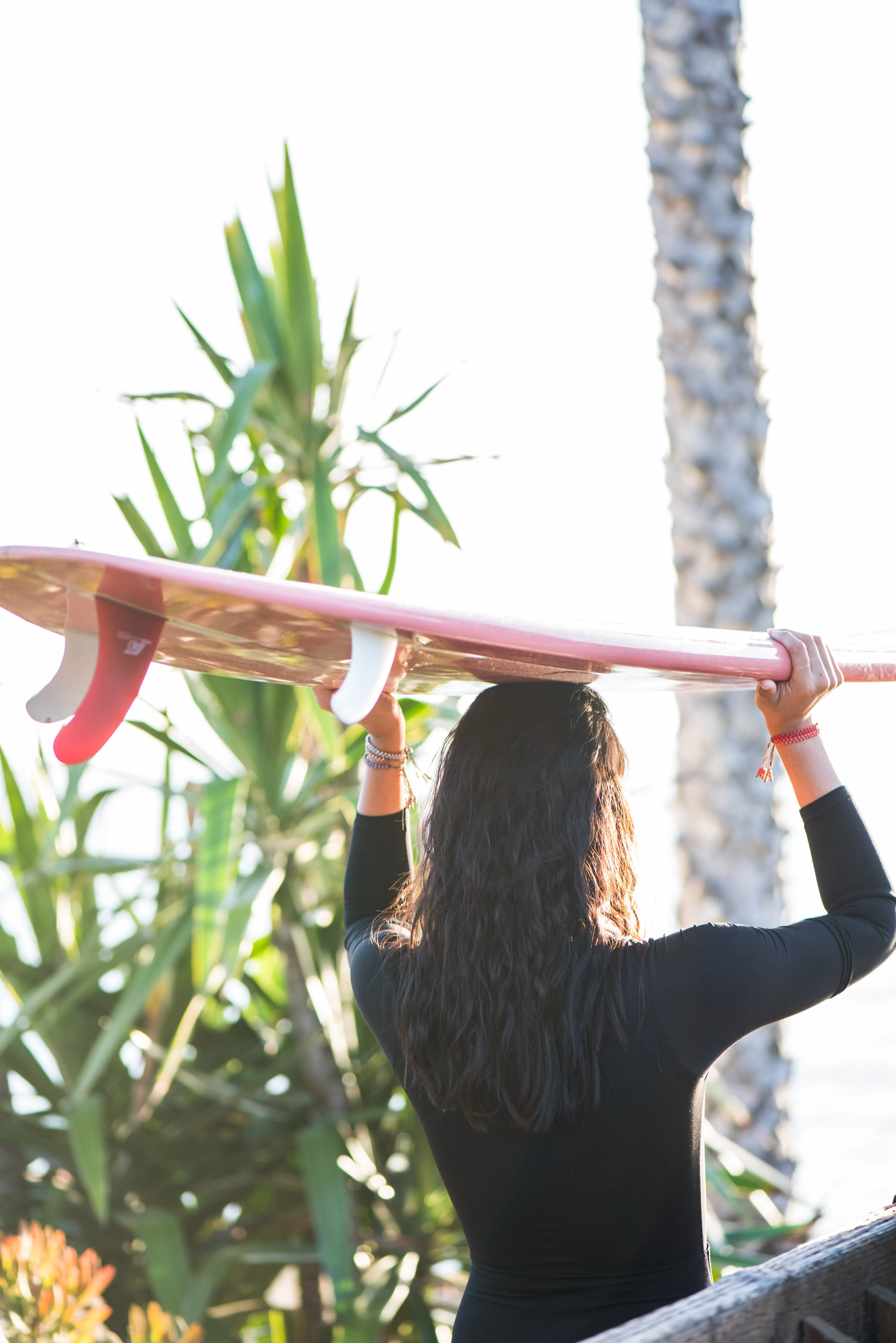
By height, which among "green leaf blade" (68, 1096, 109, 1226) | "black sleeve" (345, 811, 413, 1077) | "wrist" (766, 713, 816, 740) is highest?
"wrist" (766, 713, 816, 740)

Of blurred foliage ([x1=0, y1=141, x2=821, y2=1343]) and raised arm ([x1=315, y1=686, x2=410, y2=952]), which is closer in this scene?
raised arm ([x1=315, y1=686, x2=410, y2=952])

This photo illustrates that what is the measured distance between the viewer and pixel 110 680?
1006 millimetres

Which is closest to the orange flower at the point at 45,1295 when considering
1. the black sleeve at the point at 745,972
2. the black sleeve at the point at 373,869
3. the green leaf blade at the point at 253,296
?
the black sleeve at the point at 373,869

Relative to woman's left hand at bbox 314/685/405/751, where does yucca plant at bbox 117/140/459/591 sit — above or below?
above

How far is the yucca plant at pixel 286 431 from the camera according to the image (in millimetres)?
2426

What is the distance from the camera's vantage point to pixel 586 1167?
930mm

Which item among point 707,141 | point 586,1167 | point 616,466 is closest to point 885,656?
point 586,1167

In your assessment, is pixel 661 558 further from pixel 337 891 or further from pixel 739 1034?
pixel 739 1034

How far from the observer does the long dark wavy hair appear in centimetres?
93

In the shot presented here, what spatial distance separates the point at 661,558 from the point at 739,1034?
6.90 ft

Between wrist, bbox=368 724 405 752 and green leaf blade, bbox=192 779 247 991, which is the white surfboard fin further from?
green leaf blade, bbox=192 779 247 991

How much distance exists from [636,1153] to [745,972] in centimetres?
21

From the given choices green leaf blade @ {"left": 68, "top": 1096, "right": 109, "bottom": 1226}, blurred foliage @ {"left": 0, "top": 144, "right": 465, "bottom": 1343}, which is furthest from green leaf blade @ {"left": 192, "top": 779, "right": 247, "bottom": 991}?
green leaf blade @ {"left": 68, "top": 1096, "right": 109, "bottom": 1226}

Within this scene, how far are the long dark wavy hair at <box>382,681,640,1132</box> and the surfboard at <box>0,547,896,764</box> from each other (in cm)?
8
